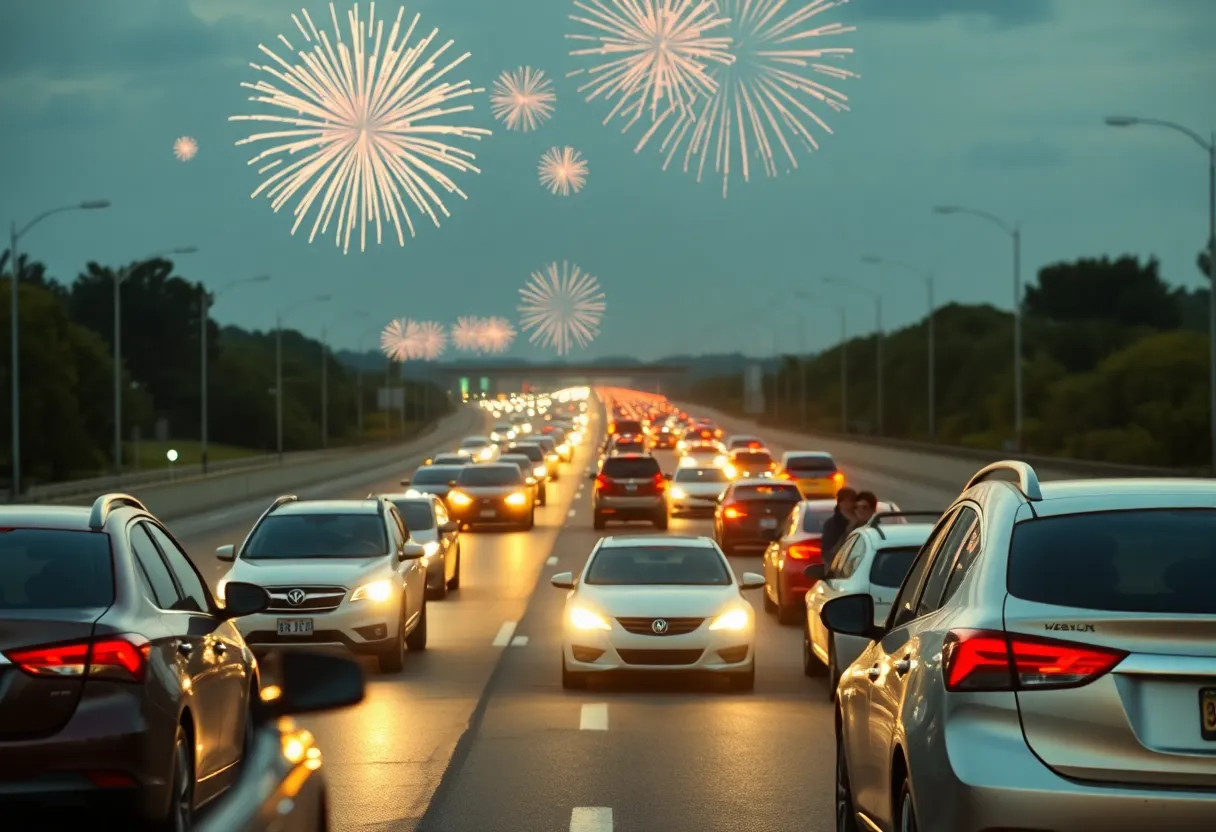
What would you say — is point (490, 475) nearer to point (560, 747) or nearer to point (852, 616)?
point (560, 747)

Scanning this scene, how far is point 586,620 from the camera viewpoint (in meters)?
17.4

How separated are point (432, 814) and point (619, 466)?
34.4m

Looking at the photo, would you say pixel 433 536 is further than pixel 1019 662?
Yes

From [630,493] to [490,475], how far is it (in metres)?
3.33

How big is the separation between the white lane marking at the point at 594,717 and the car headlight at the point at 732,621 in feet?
4.65

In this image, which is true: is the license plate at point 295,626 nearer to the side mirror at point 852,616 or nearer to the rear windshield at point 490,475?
the side mirror at point 852,616

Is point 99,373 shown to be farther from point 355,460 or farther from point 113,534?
point 113,534

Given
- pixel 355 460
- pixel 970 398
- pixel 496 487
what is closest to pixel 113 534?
pixel 496 487

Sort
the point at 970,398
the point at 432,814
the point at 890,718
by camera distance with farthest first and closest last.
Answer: the point at 970,398, the point at 432,814, the point at 890,718

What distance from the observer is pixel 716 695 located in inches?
672

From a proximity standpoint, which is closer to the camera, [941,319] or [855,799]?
[855,799]

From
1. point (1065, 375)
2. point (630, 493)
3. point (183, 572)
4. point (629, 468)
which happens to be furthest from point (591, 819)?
point (1065, 375)

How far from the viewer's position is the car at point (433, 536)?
26797 millimetres

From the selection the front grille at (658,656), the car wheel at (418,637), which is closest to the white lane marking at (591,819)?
the front grille at (658,656)
